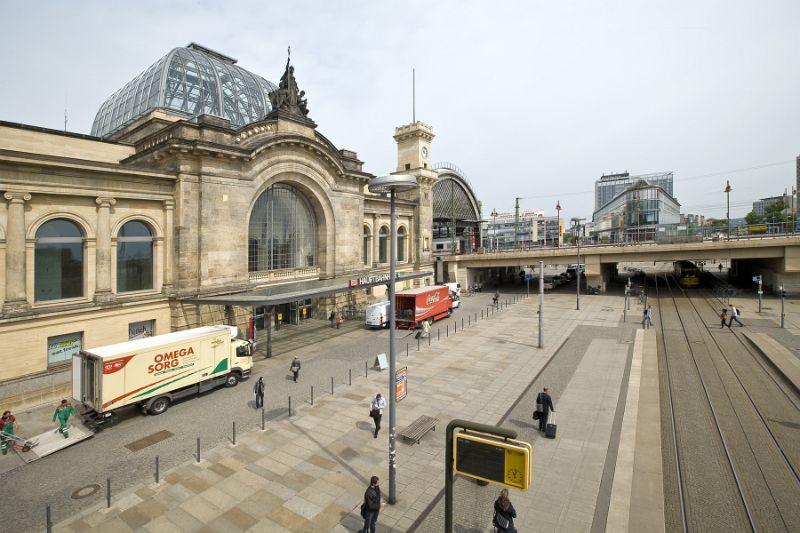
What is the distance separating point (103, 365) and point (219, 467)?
6513mm

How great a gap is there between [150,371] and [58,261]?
10035mm

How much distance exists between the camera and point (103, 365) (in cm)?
1555

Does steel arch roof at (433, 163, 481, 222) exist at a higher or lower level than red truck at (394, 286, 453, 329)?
higher

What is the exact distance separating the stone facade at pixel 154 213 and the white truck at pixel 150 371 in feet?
20.0

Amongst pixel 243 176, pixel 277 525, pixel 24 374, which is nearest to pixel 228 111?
pixel 243 176

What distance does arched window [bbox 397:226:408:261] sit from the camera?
55181 millimetres

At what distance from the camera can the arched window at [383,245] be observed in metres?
49.8

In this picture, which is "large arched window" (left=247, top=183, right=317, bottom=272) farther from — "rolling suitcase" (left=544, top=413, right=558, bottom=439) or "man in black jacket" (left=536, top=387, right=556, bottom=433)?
"rolling suitcase" (left=544, top=413, right=558, bottom=439)

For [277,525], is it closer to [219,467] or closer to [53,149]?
[219,467]

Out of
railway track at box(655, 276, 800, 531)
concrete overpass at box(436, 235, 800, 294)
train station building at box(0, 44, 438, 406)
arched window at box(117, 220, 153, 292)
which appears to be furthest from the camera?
concrete overpass at box(436, 235, 800, 294)

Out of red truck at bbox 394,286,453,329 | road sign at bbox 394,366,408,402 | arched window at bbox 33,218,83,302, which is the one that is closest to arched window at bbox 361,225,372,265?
red truck at bbox 394,286,453,329

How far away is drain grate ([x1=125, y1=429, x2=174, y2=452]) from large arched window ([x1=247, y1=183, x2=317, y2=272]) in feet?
56.5

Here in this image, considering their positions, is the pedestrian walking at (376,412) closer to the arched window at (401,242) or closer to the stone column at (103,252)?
the stone column at (103,252)

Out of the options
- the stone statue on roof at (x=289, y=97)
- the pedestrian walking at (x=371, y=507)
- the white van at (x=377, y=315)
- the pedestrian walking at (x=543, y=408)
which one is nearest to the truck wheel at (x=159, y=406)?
the pedestrian walking at (x=371, y=507)
